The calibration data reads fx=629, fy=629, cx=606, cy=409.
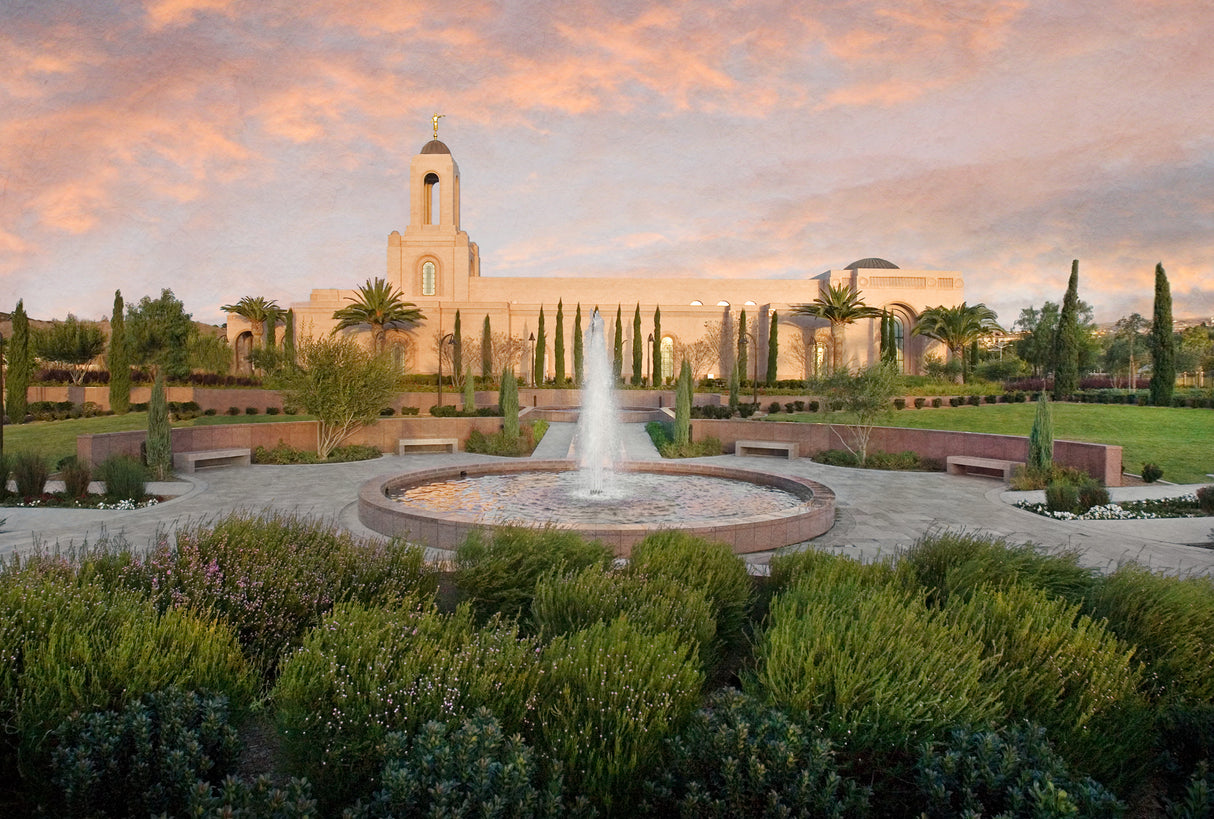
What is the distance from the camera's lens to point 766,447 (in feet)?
50.2

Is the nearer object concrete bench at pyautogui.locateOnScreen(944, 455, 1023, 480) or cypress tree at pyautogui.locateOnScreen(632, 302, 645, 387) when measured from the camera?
concrete bench at pyautogui.locateOnScreen(944, 455, 1023, 480)

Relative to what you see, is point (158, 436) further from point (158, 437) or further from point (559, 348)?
point (559, 348)

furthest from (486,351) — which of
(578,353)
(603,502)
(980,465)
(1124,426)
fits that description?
(603,502)

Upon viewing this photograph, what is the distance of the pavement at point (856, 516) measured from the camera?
21.5 ft

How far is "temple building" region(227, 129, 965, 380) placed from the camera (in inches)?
1548

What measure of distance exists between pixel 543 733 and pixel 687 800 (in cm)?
62

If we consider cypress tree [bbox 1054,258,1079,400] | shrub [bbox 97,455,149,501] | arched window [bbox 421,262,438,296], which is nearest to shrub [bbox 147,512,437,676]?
shrub [bbox 97,455,149,501]

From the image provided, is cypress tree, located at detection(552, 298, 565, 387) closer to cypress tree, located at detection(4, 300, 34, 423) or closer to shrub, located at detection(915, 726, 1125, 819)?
cypress tree, located at detection(4, 300, 34, 423)

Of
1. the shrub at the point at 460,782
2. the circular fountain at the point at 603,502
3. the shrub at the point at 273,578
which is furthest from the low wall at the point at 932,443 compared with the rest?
the shrub at the point at 460,782

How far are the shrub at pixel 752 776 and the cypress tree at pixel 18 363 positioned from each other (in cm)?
2840

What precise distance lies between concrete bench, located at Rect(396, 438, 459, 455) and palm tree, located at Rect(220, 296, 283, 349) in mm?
25970

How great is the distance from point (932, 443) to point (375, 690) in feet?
45.2

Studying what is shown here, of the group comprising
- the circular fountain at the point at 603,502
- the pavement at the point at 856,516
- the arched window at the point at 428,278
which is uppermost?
the arched window at the point at 428,278

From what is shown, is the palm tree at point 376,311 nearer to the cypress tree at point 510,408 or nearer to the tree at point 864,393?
the cypress tree at point 510,408
